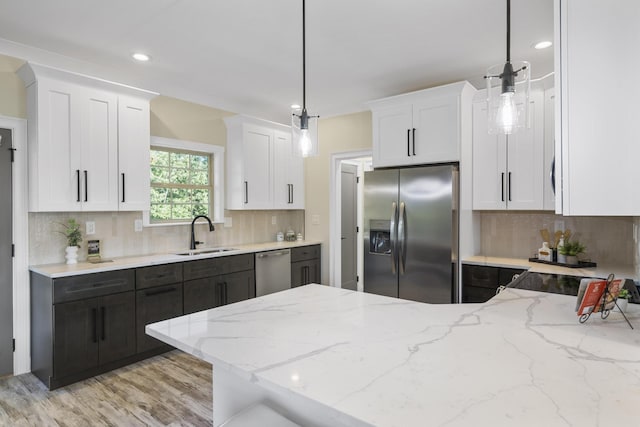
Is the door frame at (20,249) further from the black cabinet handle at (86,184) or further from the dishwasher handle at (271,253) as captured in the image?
the dishwasher handle at (271,253)

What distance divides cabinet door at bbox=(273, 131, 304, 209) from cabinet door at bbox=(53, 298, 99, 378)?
95.3 inches

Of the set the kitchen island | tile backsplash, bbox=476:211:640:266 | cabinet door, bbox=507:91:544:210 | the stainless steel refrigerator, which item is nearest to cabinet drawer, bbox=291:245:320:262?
the stainless steel refrigerator

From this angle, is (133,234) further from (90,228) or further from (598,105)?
(598,105)

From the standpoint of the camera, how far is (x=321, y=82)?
3789mm

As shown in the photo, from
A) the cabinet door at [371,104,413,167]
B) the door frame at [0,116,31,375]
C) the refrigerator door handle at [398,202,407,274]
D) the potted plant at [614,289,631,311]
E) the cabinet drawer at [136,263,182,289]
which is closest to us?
the potted plant at [614,289,631,311]

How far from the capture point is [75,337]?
2.78 m

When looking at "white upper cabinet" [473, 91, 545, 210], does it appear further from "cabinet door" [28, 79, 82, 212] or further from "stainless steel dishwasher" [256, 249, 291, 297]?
"cabinet door" [28, 79, 82, 212]

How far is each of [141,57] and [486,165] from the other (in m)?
3.23

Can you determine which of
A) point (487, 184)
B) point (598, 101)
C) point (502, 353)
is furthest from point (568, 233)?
point (502, 353)

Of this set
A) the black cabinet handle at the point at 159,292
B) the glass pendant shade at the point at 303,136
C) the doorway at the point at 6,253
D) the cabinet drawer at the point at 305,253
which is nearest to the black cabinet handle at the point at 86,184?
the doorway at the point at 6,253

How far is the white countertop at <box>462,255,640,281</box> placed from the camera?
2797 mm

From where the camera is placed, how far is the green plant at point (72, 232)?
3.10m

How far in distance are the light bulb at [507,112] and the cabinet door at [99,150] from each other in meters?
3.02

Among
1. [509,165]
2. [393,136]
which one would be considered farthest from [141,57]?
[509,165]
